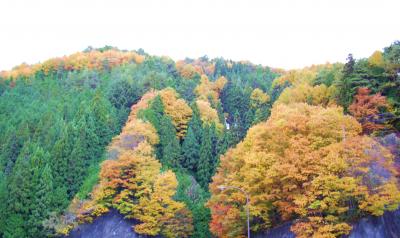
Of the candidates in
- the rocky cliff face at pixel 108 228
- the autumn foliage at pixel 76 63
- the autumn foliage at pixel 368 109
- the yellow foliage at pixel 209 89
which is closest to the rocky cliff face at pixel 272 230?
the rocky cliff face at pixel 108 228

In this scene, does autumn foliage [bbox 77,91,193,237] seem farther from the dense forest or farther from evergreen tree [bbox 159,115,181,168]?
evergreen tree [bbox 159,115,181,168]

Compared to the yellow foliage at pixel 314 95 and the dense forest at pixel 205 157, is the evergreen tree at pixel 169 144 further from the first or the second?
the yellow foliage at pixel 314 95

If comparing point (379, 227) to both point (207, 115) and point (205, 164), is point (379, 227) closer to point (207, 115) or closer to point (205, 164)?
point (205, 164)

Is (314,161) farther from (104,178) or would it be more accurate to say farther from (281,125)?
(104,178)

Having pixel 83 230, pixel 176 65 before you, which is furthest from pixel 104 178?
pixel 176 65

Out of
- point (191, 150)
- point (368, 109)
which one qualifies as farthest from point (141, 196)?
point (368, 109)
